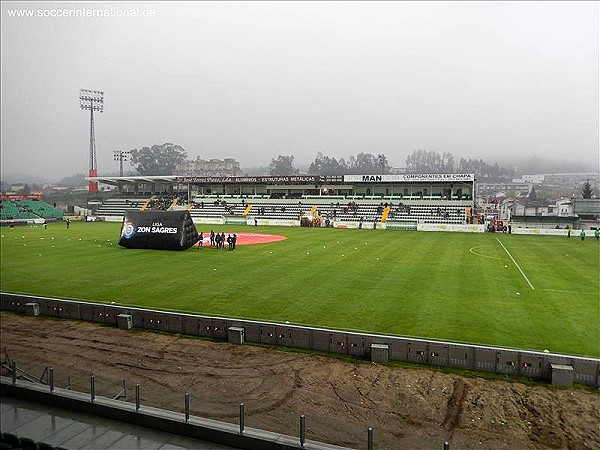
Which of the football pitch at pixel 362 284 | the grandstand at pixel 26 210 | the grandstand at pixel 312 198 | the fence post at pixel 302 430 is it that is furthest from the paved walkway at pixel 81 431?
the grandstand at pixel 26 210

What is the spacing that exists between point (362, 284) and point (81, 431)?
1346cm

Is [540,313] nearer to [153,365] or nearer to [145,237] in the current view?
[153,365]

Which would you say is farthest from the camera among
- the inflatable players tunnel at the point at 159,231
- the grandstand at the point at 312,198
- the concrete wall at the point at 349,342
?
the grandstand at the point at 312,198

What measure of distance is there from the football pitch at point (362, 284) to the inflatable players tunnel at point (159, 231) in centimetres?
72

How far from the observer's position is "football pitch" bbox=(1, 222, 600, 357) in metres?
14.1

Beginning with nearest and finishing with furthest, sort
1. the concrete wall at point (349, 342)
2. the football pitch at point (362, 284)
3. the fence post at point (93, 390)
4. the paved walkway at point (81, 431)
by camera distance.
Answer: the paved walkway at point (81, 431) → the fence post at point (93, 390) → the concrete wall at point (349, 342) → the football pitch at point (362, 284)

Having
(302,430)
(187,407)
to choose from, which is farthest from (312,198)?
(302,430)

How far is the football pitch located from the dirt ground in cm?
258

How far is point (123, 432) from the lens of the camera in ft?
26.6

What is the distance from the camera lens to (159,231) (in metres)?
30.0

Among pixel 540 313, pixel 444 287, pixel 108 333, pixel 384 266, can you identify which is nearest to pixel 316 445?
pixel 108 333

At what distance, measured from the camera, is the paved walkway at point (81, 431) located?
7723mm

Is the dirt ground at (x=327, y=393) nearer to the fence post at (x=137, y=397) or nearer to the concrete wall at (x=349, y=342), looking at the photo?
the fence post at (x=137, y=397)

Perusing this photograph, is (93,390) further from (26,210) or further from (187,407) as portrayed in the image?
(26,210)
